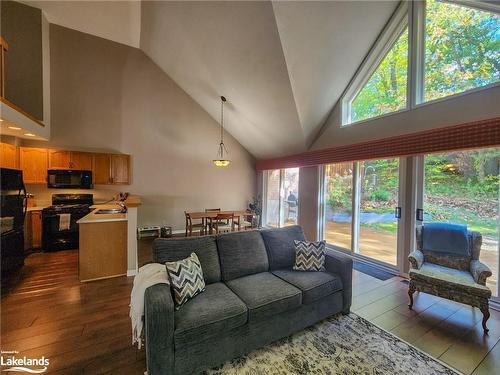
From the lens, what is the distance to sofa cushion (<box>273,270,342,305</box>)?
2.10 metres

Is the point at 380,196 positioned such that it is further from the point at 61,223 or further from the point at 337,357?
the point at 61,223

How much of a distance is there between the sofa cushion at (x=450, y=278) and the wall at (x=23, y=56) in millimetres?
6671

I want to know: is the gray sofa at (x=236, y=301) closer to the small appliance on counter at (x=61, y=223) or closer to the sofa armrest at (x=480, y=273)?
the sofa armrest at (x=480, y=273)

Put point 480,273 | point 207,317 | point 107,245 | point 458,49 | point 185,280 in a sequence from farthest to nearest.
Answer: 1. point 107,245
2. point 458,49
3. point 480,273
4. point 185,280
5. point 207,317

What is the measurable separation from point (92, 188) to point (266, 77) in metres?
4.60

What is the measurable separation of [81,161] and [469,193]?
711 cm

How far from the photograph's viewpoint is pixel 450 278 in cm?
242

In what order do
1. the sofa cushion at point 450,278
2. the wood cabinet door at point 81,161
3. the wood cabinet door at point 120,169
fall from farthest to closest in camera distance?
the wood cabinet door at point 120,169
the wood cabinet door at point 81,161
the sofa cushion at point 450,278

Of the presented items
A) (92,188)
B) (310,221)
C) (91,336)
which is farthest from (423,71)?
(92,188)

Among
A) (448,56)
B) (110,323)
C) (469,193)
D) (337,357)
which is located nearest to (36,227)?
(110,323)

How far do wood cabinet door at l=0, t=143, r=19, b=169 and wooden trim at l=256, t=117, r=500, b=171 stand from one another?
592cm

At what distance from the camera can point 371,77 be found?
155 inches

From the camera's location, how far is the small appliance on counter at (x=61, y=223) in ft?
13.8

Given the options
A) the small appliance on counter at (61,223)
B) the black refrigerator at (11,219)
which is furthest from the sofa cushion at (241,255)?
the small appliance on counter at (61,223)
